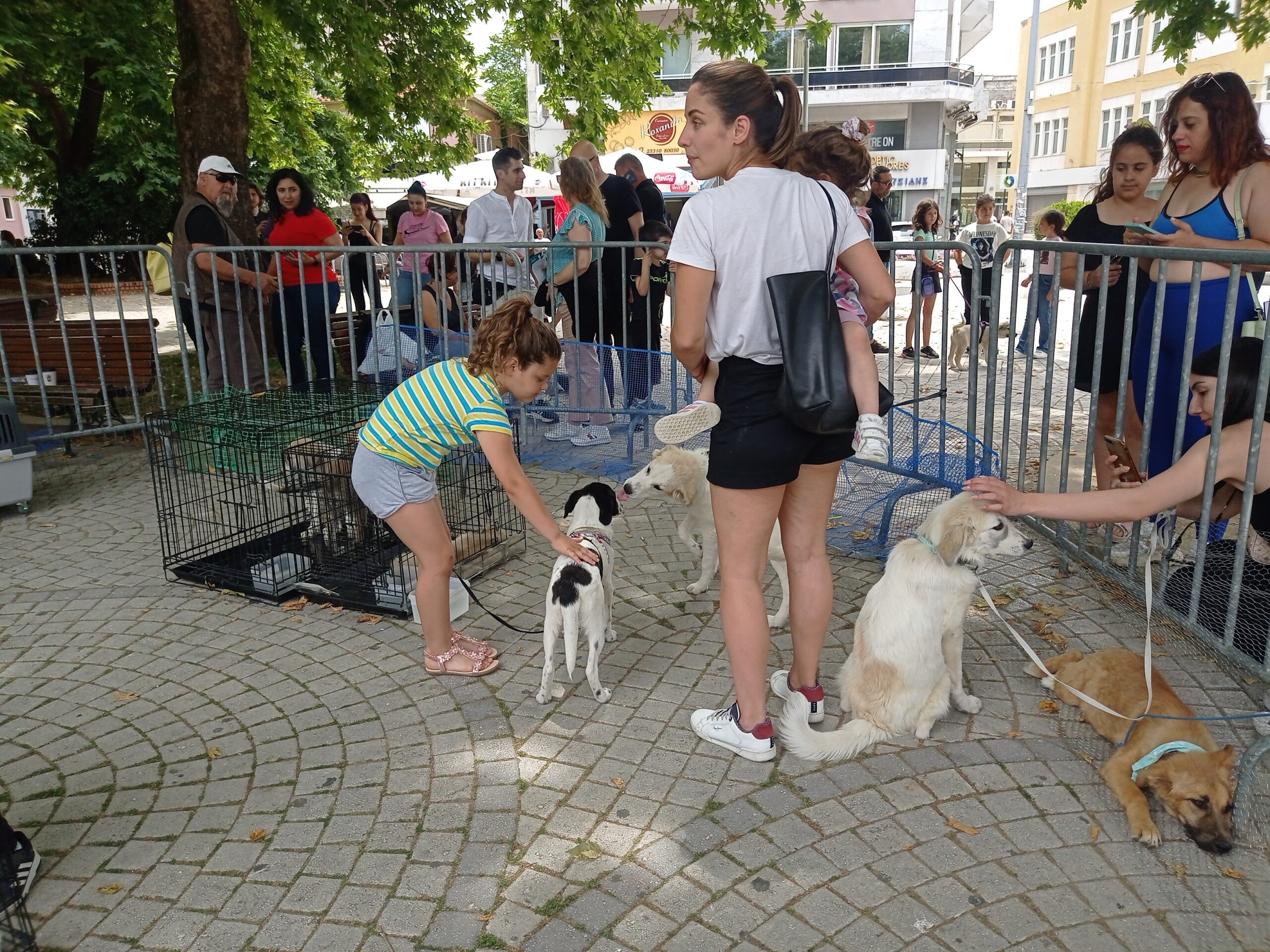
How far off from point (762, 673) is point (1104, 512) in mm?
1268

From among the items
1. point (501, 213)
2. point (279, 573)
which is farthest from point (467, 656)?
point (501, 213)

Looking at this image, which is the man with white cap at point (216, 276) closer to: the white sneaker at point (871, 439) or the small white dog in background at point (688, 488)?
the small white dog in background at point (688, 488)

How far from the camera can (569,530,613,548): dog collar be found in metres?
3.89

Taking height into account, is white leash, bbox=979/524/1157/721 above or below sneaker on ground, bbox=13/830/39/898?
above

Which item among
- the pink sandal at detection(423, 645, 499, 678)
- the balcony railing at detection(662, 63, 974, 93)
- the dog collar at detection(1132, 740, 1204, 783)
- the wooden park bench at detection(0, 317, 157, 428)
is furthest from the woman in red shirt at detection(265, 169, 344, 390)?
the balcony railing at detection(662, 63, 974, 93)

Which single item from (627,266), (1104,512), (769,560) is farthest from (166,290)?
(1104,512)

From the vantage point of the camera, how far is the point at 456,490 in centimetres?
559

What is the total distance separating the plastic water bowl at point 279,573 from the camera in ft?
16.1

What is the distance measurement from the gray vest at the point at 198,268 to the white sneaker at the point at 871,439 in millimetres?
6118

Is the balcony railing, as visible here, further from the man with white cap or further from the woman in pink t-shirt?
the man with white cap

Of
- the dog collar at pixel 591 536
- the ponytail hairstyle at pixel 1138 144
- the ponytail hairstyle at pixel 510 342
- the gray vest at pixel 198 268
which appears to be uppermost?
the ponytail hairstyle at pixel 1138 144

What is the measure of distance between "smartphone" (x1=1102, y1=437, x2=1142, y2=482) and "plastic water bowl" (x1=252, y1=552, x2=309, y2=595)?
13.3 ft

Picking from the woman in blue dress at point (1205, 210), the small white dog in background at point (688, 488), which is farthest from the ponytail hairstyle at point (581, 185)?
the woman in blue dress at point (1205, 210)

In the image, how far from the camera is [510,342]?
11.6ft
